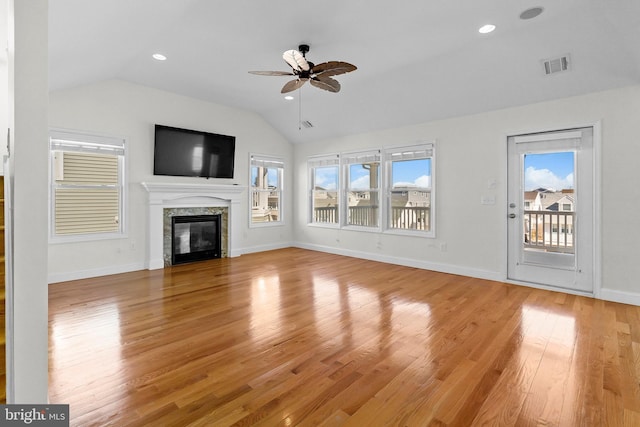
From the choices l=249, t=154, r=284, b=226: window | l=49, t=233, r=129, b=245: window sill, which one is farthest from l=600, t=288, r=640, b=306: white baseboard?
l=49, t=233, r=129, b=245: window sill

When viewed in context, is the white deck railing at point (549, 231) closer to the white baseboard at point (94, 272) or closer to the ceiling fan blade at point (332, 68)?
the ceiling fan blade at point (332, 68)

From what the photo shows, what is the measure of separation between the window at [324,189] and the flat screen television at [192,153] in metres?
1.99

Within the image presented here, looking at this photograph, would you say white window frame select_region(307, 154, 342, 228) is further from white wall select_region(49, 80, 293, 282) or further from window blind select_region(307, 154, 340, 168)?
white wall select_region(49, 80, 293, 282)

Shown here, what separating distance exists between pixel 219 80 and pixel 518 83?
14.2 feet

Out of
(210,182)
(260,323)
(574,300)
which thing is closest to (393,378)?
(260,323)

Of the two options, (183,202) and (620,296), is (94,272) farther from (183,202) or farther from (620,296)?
(620,296)

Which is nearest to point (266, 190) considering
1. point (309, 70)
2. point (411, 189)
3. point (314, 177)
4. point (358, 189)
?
point (314, 177)

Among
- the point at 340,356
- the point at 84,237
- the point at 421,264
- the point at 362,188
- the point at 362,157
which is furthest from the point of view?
the point at 362,188

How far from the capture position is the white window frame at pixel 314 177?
275 inches

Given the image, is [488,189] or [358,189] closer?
[488,189]

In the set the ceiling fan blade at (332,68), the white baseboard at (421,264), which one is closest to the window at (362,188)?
the white baseboard at (421,264)

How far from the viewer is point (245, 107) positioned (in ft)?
21.3

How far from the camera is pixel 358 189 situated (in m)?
6.77

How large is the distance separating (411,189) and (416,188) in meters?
0.11
